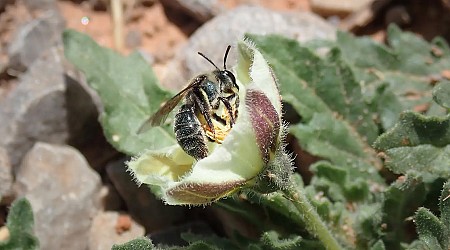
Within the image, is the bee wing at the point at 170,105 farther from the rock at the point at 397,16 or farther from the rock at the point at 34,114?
the rock at the point at 397,16

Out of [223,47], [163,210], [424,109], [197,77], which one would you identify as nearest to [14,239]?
[163,210]

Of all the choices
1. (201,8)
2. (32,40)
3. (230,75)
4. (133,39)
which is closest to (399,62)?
(201,8)

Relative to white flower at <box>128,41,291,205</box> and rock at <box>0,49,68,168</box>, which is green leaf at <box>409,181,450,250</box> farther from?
rock at <box>0,49,68,168</box>

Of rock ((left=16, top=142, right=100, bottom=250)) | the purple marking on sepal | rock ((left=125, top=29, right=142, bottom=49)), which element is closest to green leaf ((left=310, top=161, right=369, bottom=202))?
the purple marking on sepal

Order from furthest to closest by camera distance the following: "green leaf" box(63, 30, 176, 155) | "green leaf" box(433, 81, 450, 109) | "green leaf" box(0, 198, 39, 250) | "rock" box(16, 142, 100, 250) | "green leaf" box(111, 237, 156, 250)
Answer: "rock" box(16, 142, 100, 250), "green leaf" box(63, 30, 176, 155), "green leaf" box(0, 198, 39, 250), "green leaf" box(433, 81, 450, 109), "green leaf" box(111, 237, 156, 250)

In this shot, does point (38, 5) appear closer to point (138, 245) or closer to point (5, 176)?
point (5, 176)

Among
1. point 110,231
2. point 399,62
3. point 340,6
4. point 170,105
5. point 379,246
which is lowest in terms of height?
point 110,231
